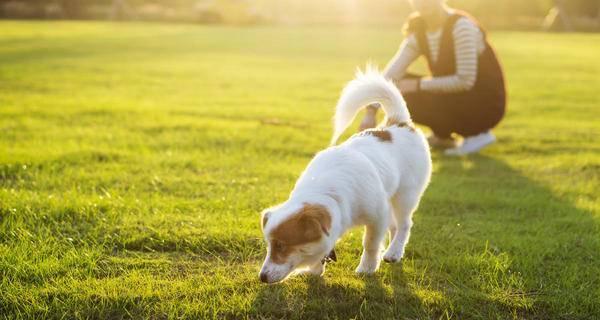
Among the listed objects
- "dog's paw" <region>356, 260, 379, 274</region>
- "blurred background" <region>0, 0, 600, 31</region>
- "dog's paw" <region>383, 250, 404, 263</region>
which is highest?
"dog's paw" <region>356, 260, 379, 274</region>

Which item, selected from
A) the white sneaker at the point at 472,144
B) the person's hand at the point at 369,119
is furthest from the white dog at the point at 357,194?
the white sneaker at the point at 472,144

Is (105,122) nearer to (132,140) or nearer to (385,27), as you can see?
(132,140)

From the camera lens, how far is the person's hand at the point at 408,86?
7023 millimetres

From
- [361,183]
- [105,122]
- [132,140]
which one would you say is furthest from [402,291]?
[105,122]

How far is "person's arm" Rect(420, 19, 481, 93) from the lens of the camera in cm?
656

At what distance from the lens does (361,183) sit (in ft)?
10.9

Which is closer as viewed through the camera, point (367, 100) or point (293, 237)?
point (293, 237)

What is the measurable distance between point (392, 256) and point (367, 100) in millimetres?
1069

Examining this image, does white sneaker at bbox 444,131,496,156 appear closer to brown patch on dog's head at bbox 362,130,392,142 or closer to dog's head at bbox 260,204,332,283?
brown patch on dog's head at bbox 362,130,392,142

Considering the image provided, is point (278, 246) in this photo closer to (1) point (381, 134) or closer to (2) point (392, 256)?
(2) point (392, 256)

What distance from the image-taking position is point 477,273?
12.0ft

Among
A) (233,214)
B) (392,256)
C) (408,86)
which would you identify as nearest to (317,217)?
(392,256)

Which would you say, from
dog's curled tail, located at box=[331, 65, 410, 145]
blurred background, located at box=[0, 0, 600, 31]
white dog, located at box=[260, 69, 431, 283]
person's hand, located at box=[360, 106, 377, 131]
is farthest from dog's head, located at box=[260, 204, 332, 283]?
blurred background, located at box=[0, 0, 600, 31]

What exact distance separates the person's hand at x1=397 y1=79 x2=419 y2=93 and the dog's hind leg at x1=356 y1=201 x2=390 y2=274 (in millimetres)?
3741
